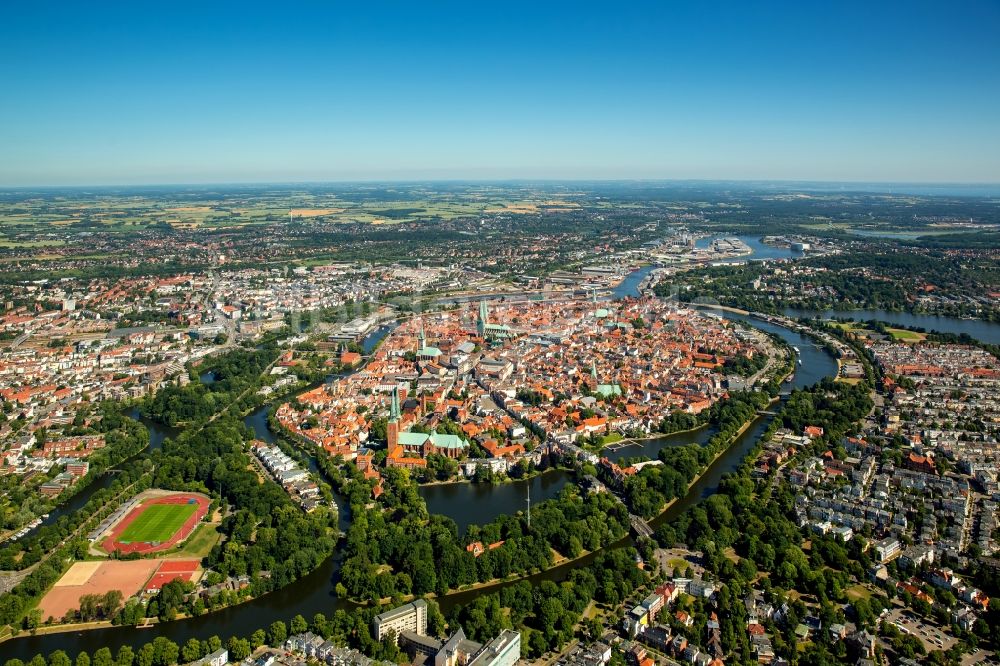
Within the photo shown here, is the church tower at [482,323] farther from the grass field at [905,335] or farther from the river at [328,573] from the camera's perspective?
the grass field at [905,335]

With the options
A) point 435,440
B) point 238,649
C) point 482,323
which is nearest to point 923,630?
point 238,649

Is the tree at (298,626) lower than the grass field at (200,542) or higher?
higher

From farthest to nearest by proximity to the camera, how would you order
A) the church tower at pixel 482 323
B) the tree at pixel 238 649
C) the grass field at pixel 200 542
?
the church tower at pixel 482 323, the grass field at pixel 200 542, the tree at pixel 238 649

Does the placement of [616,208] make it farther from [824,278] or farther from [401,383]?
[401,383]

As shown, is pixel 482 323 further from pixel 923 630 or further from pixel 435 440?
pixel 923 630

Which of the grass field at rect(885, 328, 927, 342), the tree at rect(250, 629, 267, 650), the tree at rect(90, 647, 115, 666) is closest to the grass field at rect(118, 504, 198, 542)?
the tree at rect(90, 647, 115, 666)

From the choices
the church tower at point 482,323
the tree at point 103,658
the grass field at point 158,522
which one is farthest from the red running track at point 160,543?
the church tower at point 482,323

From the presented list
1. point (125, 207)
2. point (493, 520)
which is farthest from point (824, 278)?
point (125, 207)
